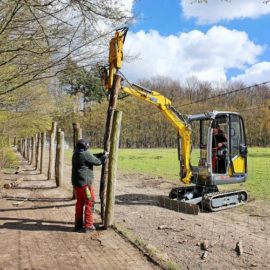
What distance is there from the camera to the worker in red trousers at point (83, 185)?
8.52m

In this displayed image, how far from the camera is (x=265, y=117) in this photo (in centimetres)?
1811

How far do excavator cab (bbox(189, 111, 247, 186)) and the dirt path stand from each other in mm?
3718

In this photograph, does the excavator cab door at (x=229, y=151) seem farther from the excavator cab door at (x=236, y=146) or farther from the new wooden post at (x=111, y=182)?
the new wooden post at (x=111, y=182)

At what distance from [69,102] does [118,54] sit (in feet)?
60.9

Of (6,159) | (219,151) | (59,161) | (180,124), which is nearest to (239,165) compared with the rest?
(219,151)

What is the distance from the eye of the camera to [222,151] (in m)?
12.1

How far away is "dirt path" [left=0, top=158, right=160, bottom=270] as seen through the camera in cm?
648

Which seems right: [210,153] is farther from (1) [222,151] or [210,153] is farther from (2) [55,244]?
(2) [55,244]

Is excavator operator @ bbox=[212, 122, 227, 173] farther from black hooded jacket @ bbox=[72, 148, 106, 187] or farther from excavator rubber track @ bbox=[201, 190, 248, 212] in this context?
black hooded jacket @ bbox=[72, 148, 106, 187]

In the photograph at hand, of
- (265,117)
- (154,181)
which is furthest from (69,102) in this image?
(265,117)

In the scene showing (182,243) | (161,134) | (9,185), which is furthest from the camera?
(161,134)

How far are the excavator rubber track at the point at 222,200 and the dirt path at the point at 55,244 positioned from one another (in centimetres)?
338

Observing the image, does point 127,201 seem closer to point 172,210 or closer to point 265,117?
point 172,210

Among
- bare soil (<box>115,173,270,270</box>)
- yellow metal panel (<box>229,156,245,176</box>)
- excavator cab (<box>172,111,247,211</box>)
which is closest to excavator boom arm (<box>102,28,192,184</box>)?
excavator cab (<box>172,111,247,211</box>)
